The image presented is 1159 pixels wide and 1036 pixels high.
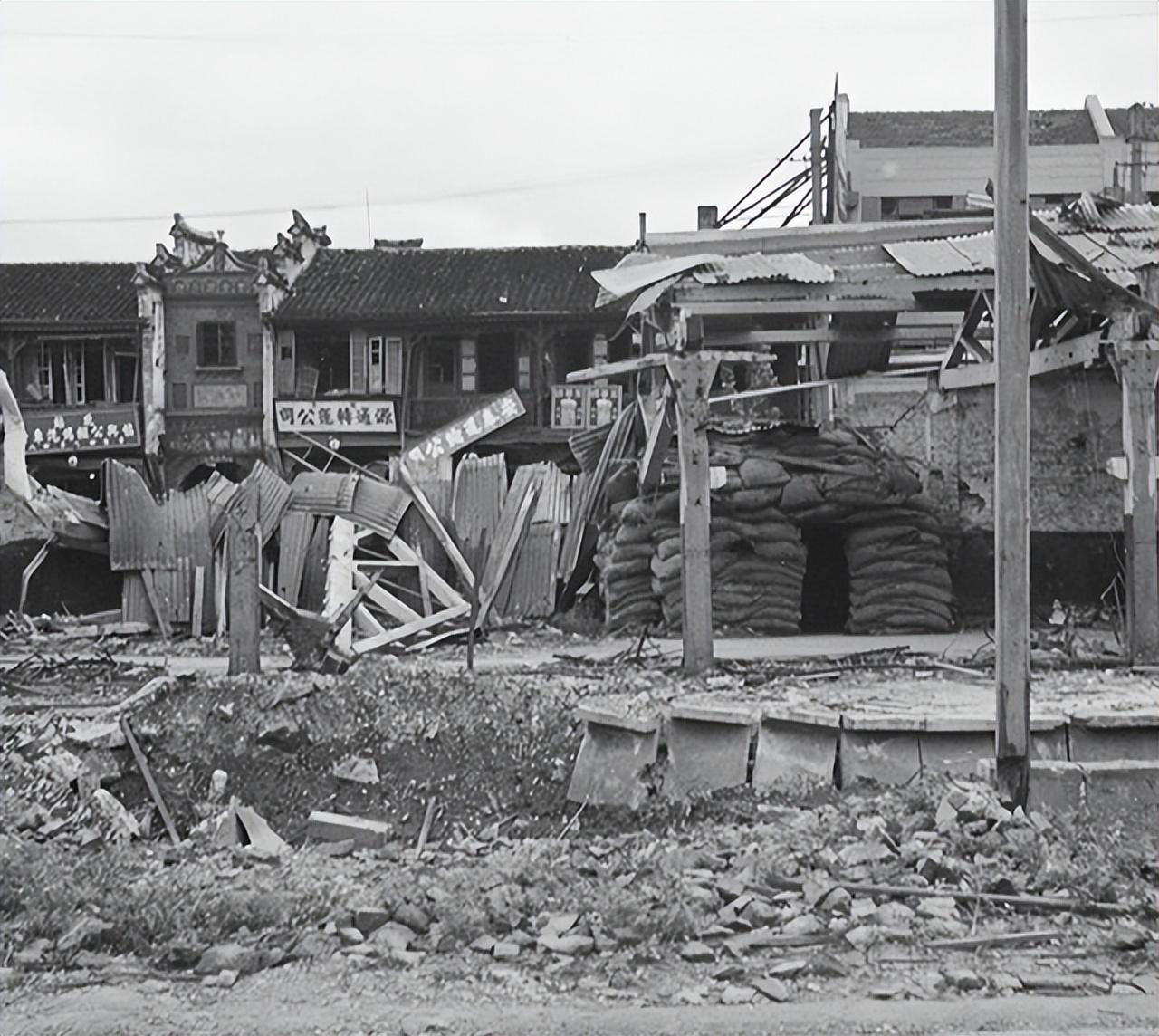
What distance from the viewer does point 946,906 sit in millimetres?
6062

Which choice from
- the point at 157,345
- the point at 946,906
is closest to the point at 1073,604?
the point at 946,906

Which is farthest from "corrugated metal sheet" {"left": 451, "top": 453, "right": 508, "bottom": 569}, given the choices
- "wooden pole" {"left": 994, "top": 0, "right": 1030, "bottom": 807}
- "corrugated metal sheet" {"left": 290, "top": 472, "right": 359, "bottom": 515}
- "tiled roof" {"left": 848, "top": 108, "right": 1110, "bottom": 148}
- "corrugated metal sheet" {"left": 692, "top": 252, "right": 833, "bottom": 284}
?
"tiled roof" {"left": 848, "top": 108, "right": 1110, "bottom": 148}

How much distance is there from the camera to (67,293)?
2909 centimetres

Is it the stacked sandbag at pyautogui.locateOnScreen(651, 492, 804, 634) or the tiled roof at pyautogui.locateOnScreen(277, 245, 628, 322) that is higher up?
the tiled roof at pyautogui.locateOnScreen(277, 245, 628, 322)

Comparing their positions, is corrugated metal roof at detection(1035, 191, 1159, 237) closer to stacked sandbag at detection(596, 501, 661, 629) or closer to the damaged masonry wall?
the damaged masonry wall

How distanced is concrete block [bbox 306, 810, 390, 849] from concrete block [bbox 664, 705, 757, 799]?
195 cm

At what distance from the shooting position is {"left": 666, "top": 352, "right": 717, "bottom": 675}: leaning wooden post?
11.0 metres

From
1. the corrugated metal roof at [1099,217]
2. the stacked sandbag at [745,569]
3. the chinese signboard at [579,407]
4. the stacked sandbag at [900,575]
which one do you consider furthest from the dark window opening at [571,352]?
the corrugated metal roof at [1099,217]

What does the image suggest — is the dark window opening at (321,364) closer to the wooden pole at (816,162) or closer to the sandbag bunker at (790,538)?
the wooden pole at (816,162)

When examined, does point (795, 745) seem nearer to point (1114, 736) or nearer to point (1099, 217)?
point (1114, 736)

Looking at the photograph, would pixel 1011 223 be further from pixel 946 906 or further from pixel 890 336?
pixel 890 336

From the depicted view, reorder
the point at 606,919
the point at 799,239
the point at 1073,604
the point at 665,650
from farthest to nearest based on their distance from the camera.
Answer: the point at 1073,604
the point at 665,650
the point at 799,239
the point at 606,919

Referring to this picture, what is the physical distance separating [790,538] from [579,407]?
13802 mm

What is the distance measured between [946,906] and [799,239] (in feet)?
25.1
